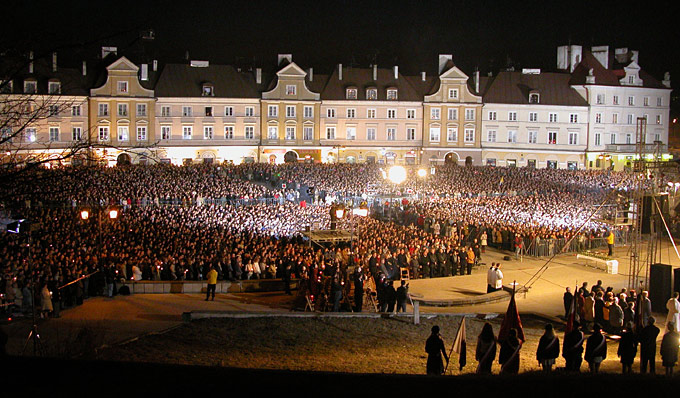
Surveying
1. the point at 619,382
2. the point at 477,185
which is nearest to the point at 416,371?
the point at 619,382

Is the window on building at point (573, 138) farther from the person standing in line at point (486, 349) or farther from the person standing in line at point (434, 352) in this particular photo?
the person standing in line at point (434, 352)

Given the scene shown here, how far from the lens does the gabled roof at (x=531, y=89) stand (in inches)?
2421

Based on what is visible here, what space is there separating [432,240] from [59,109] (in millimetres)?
18758

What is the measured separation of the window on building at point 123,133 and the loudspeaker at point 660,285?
4579cm

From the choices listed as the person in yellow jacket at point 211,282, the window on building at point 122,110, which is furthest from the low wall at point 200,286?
the window on building at point 122,110

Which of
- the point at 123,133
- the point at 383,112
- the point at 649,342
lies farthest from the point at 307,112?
the point at 649,342

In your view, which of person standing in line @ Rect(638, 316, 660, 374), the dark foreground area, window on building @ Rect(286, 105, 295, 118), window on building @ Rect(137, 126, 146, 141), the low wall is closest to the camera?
the dark foreground area

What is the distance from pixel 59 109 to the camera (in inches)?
291

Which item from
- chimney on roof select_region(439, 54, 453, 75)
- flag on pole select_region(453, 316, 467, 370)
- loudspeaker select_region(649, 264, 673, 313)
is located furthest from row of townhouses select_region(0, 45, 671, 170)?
flag on pole select_region(453, 316, 467, 370)

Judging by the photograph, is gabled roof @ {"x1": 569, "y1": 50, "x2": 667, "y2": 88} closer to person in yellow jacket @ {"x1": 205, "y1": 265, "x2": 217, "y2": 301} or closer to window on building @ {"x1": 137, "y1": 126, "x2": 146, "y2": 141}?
window on building @ {"x1": 137, "y1": 126, "x2": 146, "y2": 141}

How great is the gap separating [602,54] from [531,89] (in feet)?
30.6

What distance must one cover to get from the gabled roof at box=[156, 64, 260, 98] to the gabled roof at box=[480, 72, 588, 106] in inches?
912

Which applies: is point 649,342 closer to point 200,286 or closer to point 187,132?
point 200,286

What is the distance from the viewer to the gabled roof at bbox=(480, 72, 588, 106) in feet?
202
